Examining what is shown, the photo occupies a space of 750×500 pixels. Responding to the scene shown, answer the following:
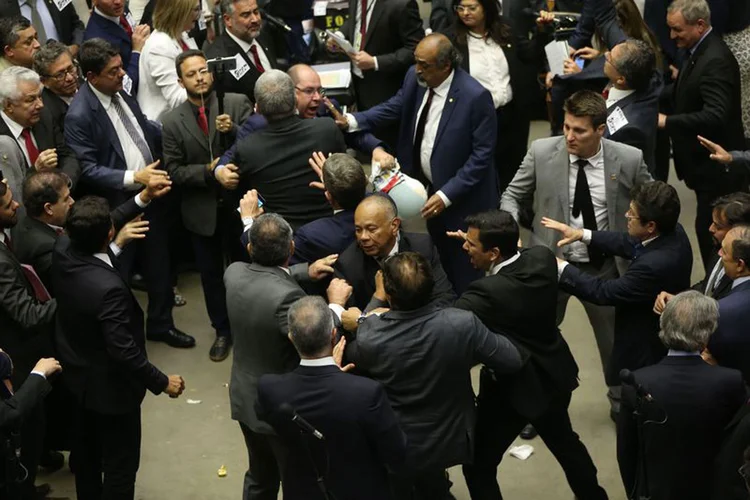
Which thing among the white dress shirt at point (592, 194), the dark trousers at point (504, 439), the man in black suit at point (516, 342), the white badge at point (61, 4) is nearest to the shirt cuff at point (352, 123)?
the white dress shirt at point (592, 194)

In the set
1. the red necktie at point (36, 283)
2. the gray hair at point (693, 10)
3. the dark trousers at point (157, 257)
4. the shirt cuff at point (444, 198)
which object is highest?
the gray hair at point (693, 10)

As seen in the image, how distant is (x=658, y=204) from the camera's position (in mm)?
4703

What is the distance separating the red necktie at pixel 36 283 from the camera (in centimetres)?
497

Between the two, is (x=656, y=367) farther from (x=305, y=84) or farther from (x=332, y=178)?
(x=305, y=84)

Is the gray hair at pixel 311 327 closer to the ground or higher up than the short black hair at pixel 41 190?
higher up

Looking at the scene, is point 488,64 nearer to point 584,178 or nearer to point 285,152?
point 584,178

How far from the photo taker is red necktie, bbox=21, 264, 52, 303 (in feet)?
16.3

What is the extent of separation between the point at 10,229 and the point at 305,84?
1698 millimetres

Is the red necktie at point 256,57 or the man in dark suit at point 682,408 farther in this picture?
the red necktie at point 256,57

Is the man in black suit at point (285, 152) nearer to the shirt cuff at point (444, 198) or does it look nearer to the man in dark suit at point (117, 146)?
the man in dark suit at point (117, 146)

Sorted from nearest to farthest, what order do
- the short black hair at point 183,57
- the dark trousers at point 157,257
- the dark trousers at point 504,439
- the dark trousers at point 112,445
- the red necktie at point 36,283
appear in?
1. the dark trousers at point 504,439
2. the dark trousers at point 112,445
3. the red necktie at point 36,283
4. the short black hair at point 183,57
5. the dark trousers at point 157,257

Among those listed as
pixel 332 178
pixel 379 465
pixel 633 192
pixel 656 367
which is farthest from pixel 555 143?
pixel 379 465

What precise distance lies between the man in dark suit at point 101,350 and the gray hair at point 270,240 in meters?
0.60

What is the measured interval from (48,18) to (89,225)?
3333 mm
